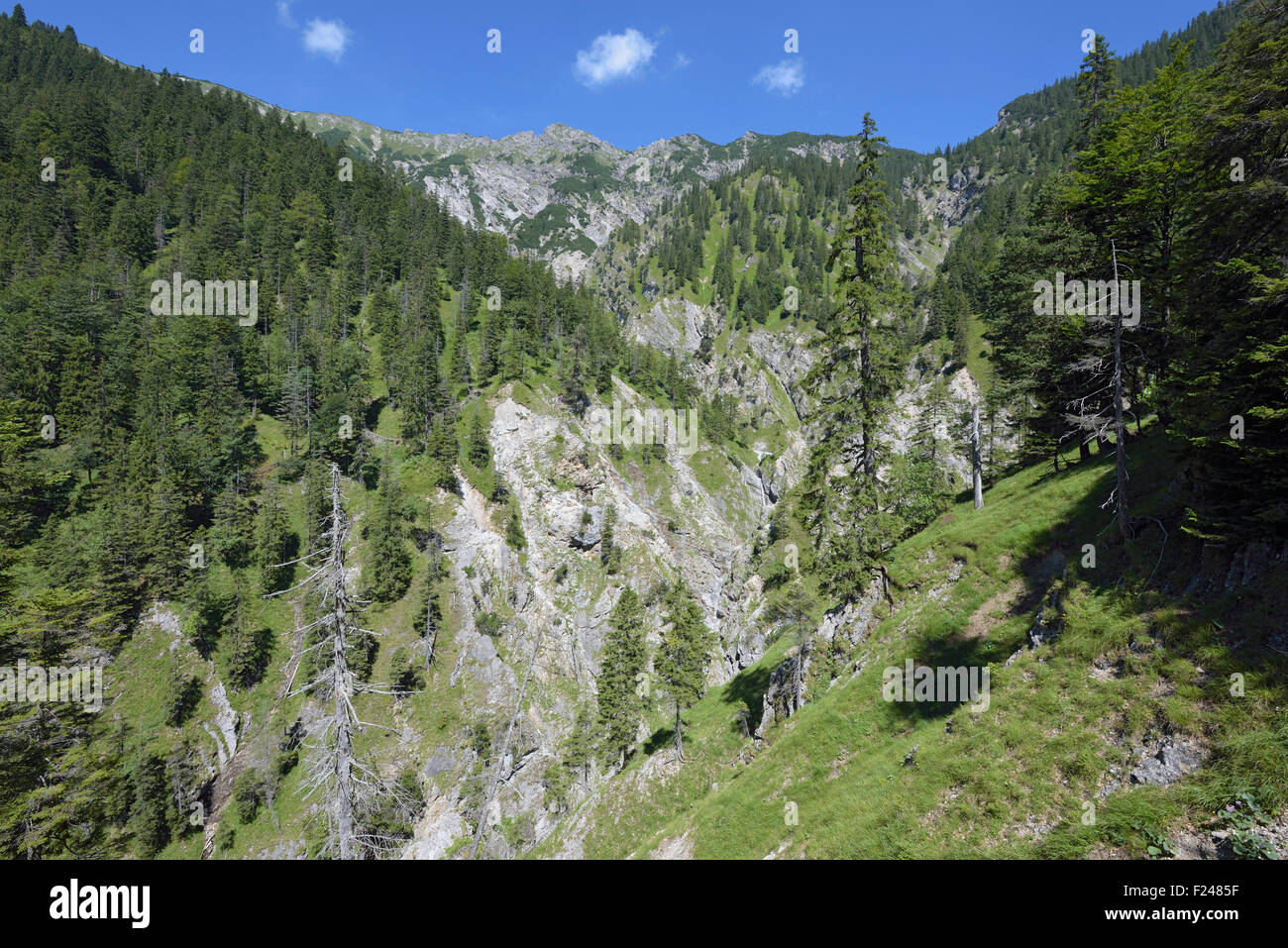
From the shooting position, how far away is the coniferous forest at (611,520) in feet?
39.6

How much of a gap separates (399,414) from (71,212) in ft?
298

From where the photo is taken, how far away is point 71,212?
338 ft

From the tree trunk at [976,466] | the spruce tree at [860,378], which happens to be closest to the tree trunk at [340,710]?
the spruce tree at [860,378]

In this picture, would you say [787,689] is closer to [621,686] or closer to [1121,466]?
[1121,466]

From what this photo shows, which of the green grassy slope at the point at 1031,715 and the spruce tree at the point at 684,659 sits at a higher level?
the green grassy slope at the point at 1031,715

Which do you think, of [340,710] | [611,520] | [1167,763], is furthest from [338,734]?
[611,520]

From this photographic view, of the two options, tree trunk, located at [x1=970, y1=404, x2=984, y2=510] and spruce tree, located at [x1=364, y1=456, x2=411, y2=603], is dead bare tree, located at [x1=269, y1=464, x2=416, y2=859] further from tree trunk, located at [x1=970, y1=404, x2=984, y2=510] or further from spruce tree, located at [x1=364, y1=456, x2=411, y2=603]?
spruce tree, located at [x1=364, y1=456, x2=411, y2=603]

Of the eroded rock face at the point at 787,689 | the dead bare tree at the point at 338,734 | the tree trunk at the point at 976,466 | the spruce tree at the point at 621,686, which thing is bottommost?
Result: the spruce tree at the point at 621,686

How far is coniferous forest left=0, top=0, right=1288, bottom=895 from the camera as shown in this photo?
1207cm

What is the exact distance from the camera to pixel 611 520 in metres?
82.3

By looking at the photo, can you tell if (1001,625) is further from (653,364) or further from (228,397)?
(653,364)

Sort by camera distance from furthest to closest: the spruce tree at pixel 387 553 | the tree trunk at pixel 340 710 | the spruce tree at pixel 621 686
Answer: the spruce tree at pixel 387 553
the spruce tree at pixel 621 686
the tree trunk at pixel 340 710

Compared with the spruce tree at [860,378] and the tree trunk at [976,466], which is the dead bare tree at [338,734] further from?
the tree trunk at [976,466]

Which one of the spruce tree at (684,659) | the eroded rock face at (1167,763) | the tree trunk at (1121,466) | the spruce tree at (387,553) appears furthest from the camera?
the spruce tree at (387,553)
